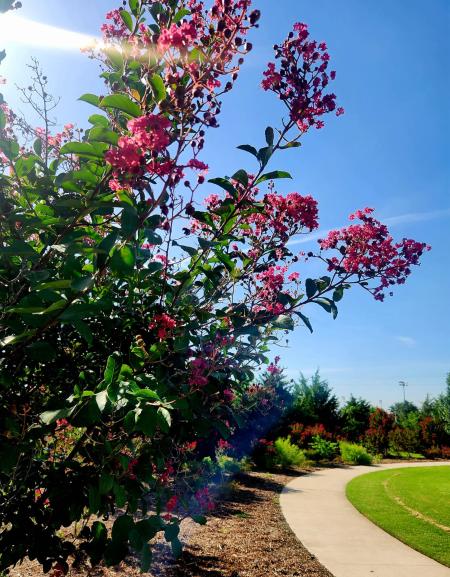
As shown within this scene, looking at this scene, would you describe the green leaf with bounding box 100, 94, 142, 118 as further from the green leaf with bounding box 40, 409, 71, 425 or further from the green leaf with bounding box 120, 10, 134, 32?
the green leaf with bounding box 40, 409, 71, 425

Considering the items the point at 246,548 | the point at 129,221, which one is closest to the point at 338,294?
the point at 129,221

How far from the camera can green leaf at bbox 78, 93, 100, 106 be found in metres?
2.13

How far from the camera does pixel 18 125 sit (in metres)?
2.99

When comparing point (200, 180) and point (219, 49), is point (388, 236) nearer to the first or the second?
point (200, 180)

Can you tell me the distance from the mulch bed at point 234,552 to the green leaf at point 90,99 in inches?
115

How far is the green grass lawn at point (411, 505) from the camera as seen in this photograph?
6246 mm

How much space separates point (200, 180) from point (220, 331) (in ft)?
2.71

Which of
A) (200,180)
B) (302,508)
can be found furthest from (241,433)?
(200,180)

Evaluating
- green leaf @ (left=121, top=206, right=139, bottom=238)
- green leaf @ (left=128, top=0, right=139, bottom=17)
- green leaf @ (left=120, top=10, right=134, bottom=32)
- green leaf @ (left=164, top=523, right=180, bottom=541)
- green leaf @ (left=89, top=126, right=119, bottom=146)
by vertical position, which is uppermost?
green leaf @ (left=128, top=0, right=139, bottom=17)

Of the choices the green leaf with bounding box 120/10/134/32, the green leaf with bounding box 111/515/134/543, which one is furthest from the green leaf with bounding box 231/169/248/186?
the green leaf with bounding box 111/515/134/543

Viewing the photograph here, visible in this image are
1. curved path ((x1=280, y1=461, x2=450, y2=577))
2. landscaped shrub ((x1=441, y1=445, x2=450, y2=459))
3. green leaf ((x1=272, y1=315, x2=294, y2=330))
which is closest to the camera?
green leaf ((x1=272, y1=315, x2=294, y2=330))

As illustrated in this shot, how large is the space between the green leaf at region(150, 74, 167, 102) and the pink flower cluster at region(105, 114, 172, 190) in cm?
17

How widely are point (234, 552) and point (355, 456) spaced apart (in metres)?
12.5

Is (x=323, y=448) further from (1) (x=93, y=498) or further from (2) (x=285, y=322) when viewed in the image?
(1) (x=93, y=498)
